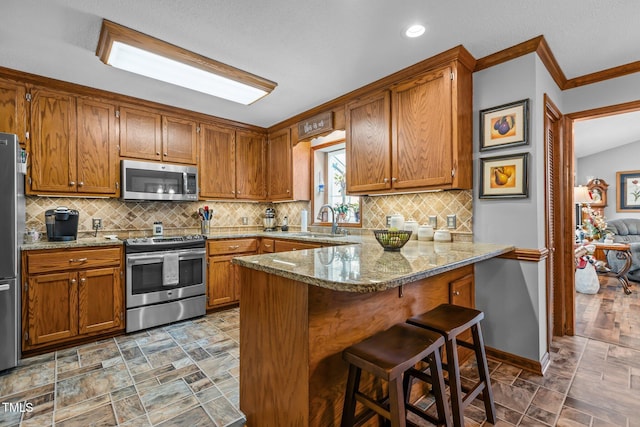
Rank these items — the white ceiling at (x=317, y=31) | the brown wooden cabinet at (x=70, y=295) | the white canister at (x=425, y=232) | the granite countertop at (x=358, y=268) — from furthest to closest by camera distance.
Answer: the white canister at (x=425, y=232) < the brown wooden cabinet at (x=70, y=295) < the white ceiling at (x=317, y=31) < the granite countertop at (x=358, y=268)

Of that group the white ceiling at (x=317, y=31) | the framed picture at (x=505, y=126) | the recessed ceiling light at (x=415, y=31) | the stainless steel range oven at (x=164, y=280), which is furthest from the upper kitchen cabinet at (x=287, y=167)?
the framed picture at (x=505, y=126)

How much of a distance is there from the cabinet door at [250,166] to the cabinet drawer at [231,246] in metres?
0.71

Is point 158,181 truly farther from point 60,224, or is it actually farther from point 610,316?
point 610,316

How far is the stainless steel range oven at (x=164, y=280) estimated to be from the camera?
2955mm

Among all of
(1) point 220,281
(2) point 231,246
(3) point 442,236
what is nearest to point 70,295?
(1) point 220,281

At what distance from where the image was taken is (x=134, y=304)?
2.96m

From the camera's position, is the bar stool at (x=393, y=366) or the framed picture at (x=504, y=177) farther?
the framed picture at (x=504, y=177)

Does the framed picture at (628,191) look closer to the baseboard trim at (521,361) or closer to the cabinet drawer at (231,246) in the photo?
the baseboard trim at (521,361)

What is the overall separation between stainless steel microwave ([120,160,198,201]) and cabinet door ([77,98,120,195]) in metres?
0.12

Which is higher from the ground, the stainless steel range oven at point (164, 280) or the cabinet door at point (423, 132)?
the cabinet door at point (423, 132)

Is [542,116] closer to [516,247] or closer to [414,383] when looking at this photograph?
[516,247]

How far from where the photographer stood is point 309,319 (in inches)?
50.7

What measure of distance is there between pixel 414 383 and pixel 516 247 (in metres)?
1.26

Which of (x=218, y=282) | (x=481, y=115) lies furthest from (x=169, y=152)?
(x=481, y=115)
